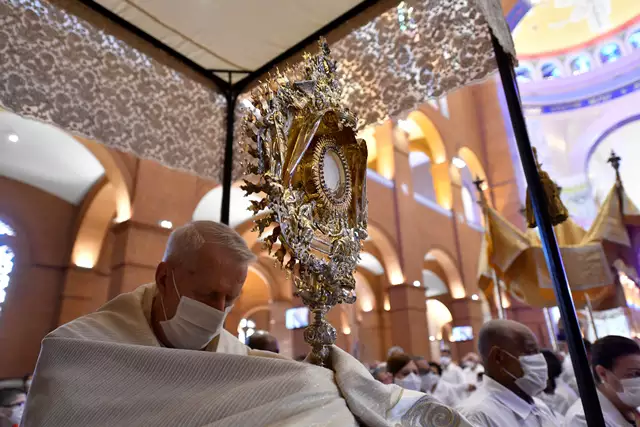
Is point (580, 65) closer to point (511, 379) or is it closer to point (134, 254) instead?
point (134, 254)

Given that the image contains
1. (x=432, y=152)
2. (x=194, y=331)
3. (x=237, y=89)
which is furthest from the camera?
(x=432, y=152)

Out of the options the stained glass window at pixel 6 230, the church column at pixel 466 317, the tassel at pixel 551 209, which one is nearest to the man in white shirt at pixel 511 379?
the tassel at pixel 551 209

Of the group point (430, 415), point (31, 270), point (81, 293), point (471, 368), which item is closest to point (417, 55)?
point (430, 415)

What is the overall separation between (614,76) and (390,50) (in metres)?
17.8

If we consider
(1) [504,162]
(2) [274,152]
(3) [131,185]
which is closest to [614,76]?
(1) [504,162]

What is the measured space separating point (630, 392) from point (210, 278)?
225 cm

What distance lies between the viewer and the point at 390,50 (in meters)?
3.07

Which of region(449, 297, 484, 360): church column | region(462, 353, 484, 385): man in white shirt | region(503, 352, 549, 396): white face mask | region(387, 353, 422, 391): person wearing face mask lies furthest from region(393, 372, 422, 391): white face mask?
region(449, 297, 484, 360): church column

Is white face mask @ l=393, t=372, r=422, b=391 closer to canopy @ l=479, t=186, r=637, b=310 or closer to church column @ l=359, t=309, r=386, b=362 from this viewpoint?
canopy @ l=479, t=186, r=637, b=310

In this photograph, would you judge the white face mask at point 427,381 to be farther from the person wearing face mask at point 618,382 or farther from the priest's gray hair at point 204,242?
the priest's gray hair at point 204,242

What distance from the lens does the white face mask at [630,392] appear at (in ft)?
7.88

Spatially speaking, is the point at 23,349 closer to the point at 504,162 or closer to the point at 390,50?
the point at 390,50

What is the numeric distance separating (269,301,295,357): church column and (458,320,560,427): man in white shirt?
35.0 feet

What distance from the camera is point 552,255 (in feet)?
7.21
